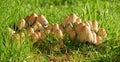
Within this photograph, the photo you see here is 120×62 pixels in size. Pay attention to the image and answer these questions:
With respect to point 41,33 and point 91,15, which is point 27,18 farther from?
point 91,15

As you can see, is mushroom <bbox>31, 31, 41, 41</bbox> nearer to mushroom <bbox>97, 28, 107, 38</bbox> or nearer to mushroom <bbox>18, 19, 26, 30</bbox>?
mushroom <bbox>18, 19, 26, 30</bbox>

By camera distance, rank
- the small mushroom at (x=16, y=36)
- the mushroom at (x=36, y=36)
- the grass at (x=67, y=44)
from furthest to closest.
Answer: the mushroom at (x=36, y=36), the small mushroom at (x=16, y=36), the grass at (x=67, y=44)

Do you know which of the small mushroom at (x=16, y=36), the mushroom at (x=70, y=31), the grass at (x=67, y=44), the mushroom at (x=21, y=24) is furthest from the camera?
the mushroom at (x=21, y=24)

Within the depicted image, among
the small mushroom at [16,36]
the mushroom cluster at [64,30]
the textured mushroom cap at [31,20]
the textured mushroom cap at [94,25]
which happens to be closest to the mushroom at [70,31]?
the mushroom cluster at [64,30]

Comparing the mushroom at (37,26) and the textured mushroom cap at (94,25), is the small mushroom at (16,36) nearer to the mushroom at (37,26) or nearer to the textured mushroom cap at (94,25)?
the mushroom at (37,26)

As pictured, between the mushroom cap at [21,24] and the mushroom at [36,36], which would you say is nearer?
the mushroom at [36,36]

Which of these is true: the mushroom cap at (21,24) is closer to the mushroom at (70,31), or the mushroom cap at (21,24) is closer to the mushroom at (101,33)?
the mushroom at (70,31)

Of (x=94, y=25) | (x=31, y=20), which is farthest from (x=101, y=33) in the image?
(x=31, y=20)

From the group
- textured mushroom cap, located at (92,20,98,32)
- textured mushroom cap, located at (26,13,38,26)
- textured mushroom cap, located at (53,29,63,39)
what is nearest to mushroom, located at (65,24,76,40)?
textured mushroom cap, located at (53,29,63,39)

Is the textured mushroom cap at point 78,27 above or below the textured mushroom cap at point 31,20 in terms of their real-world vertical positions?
below
